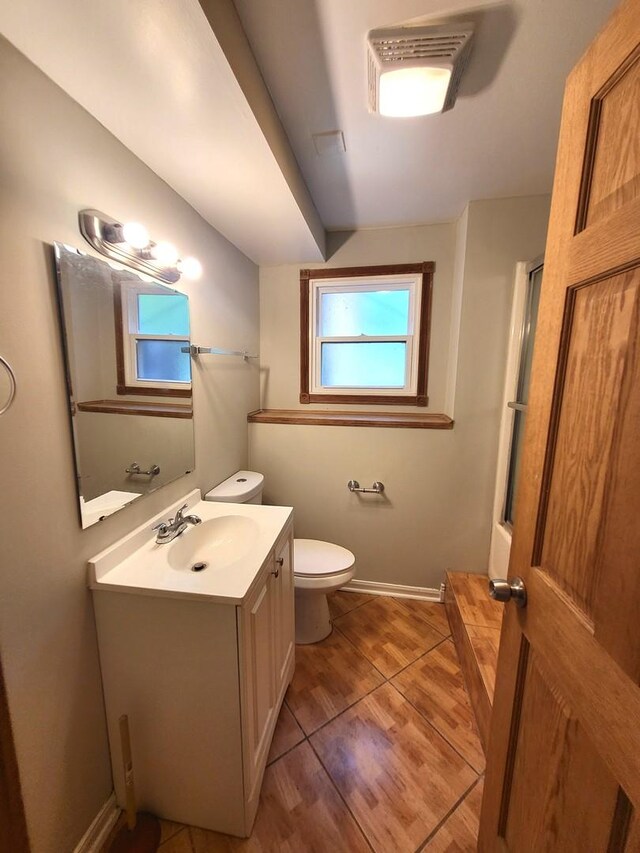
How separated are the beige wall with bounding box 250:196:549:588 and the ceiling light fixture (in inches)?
33.1

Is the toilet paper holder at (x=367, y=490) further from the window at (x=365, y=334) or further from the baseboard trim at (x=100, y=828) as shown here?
the baseboard trim at (x=100, y=828)

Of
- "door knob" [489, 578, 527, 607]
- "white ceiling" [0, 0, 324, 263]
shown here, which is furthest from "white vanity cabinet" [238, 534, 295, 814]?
"white ceiling" [0, 0, 324, 263]

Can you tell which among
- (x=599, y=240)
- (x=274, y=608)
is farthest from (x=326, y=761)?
(x=599, y=240)

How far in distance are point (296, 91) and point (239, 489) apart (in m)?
1.66

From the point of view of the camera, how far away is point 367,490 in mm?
2094

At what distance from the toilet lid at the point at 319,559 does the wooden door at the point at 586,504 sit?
101 centimetres

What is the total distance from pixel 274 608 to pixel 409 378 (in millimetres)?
1636

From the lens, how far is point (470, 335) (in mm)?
1876

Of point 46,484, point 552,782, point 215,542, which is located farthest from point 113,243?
point 552,782

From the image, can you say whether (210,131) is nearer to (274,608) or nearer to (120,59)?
(120,59)

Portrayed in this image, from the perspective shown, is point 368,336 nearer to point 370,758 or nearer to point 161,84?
point 161,84

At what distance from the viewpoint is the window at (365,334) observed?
2176 millimetres

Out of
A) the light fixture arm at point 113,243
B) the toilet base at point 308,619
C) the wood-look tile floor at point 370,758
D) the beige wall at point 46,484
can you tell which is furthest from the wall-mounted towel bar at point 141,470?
the wood-look tile floor at point 370,758

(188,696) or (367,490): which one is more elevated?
(367,490)
